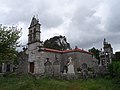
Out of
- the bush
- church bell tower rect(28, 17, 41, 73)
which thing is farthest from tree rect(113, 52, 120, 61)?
→ church bell tower rect(28, 17, 41, 73)

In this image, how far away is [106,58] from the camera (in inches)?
1220

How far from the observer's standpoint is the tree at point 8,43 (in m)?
19.6

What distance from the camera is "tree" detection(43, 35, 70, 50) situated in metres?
55.4

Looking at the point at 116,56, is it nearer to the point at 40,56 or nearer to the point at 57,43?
the point at 40,56

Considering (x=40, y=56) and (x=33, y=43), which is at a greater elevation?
(x=33, y=43)

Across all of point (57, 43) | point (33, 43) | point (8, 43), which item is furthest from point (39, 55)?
point (57, 43)

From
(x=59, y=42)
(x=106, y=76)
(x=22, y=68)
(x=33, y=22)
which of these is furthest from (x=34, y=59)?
(x=59, y=42)

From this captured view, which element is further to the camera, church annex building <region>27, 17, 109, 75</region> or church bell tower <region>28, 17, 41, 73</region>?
church bell tower <region>28, 17, 41, 73</region>

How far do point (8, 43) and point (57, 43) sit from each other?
125ft

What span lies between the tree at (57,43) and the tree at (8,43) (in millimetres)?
32734

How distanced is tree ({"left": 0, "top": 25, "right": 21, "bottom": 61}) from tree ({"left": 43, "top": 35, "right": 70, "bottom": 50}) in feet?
107

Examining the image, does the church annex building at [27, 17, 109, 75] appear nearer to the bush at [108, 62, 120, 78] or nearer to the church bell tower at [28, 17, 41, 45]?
the church bell tower at [28, 17, 41, 45]

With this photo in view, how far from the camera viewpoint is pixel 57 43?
189 feet

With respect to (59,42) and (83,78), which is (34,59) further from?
(59,42)
